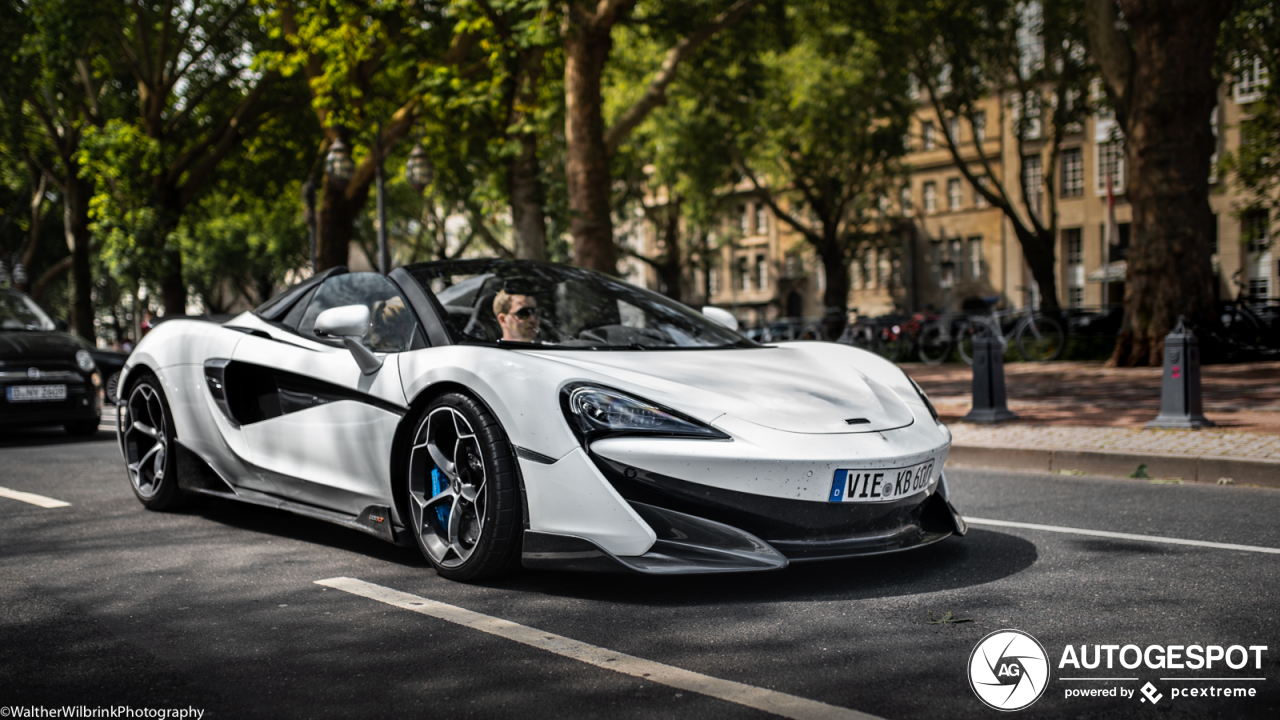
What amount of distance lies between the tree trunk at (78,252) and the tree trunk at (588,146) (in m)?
17.1

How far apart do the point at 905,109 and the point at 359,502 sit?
29.5 m

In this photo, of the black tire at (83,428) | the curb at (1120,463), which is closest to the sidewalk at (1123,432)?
the curb at (1120,463)

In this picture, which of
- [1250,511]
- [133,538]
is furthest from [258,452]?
[1250,511]

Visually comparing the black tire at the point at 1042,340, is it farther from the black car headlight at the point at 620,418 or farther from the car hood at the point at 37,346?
the black car headlight at the point at 620,418

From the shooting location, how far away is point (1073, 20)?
87.2ft

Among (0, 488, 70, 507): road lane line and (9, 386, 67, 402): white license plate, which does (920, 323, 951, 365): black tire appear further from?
(0, 488, 70, 507): road lane line

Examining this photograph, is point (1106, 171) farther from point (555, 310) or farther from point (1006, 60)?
point (555, 310)

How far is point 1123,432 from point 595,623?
6.25 metres

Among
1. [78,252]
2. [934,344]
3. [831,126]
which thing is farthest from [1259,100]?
[78,252]

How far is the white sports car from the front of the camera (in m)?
3.48

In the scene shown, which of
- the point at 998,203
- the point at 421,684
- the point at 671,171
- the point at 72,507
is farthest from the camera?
the point at 671,171

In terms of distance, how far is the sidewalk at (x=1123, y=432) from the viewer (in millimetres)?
6793

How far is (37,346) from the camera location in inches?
399

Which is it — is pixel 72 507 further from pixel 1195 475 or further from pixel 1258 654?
pixel 1195 475
